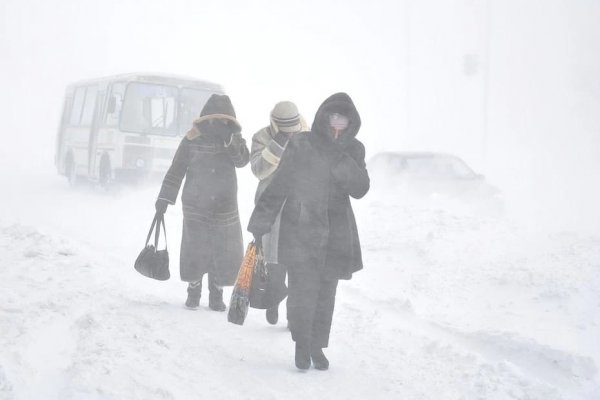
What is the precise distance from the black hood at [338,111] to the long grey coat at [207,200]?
1.63m

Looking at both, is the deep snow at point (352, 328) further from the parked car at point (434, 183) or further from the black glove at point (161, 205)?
the parked car at point (434, 183)

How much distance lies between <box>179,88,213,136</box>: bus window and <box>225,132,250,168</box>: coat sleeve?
380 inches

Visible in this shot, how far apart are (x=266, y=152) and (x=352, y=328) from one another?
5.55 ft

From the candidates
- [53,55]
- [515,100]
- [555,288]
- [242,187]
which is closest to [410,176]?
[242,187]

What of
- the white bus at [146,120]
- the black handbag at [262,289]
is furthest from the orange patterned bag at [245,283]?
the white bus at [146,120]

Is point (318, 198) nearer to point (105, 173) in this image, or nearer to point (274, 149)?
point (274, 149)

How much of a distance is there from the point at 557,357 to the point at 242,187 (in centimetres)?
1242

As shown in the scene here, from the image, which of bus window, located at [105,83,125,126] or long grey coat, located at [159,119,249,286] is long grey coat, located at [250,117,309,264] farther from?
bus window, located at [105,83,125,126]

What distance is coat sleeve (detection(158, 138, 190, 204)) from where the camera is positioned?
20.8 feet

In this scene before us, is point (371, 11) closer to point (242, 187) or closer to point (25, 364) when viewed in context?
point (242, 187)

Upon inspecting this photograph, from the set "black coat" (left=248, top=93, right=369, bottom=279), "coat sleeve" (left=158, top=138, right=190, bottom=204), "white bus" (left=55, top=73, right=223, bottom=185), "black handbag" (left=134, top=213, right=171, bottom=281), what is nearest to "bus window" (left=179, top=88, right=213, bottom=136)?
"white bus" (left=55, top=73, right=223, bottom=185)

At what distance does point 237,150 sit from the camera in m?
6.37

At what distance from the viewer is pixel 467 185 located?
15.7 metres

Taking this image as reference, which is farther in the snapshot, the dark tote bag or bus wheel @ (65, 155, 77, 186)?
bus wheel @ (65, 155, 77, 186)
